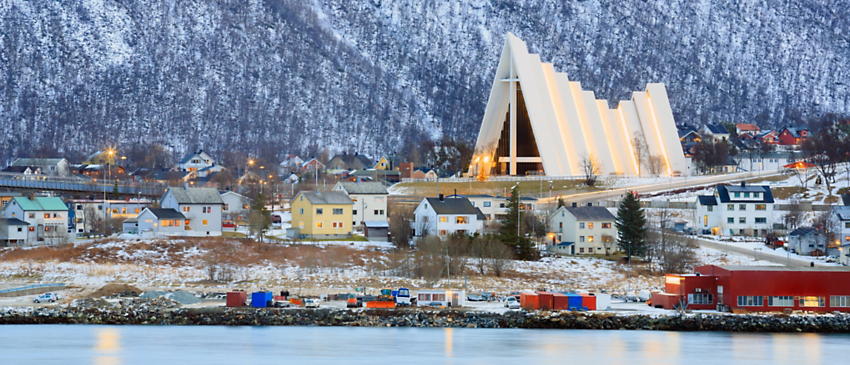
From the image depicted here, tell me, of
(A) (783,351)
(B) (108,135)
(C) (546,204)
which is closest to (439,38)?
(B) (108,135)

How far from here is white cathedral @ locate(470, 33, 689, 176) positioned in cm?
6988

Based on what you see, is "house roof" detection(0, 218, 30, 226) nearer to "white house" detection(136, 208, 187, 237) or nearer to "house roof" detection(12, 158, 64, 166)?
"white house" detection(136, 208, 187, 237)

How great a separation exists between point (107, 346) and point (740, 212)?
3356 cm

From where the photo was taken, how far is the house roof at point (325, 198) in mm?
47375

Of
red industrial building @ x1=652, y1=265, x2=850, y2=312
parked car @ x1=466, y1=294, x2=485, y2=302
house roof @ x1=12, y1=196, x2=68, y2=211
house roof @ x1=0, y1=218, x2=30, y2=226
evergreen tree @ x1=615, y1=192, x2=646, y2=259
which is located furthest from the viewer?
house roof @ x1=12, y1=196, x2=68, y2=211

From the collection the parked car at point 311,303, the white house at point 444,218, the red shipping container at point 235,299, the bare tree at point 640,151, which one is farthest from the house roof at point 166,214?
the bare tree at point 640,151

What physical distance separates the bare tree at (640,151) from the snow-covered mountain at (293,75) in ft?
217

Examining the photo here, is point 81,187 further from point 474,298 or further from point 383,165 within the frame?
point 383,165

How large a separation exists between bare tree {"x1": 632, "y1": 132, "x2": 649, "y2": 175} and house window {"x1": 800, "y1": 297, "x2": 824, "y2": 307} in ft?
135

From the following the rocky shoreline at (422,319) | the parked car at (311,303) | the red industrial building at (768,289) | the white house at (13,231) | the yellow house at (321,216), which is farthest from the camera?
the yellow house at (321,216)

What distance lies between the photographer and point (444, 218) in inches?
1838

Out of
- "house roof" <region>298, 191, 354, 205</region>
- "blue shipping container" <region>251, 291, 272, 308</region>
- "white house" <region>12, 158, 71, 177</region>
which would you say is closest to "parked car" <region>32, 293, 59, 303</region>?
"blue shipping container" <region>251, 291, 272, 308</region>

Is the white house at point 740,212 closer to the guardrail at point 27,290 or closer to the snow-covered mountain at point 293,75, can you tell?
the guardrail at point 27,290

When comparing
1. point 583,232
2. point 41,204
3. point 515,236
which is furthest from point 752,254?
point 41,204
